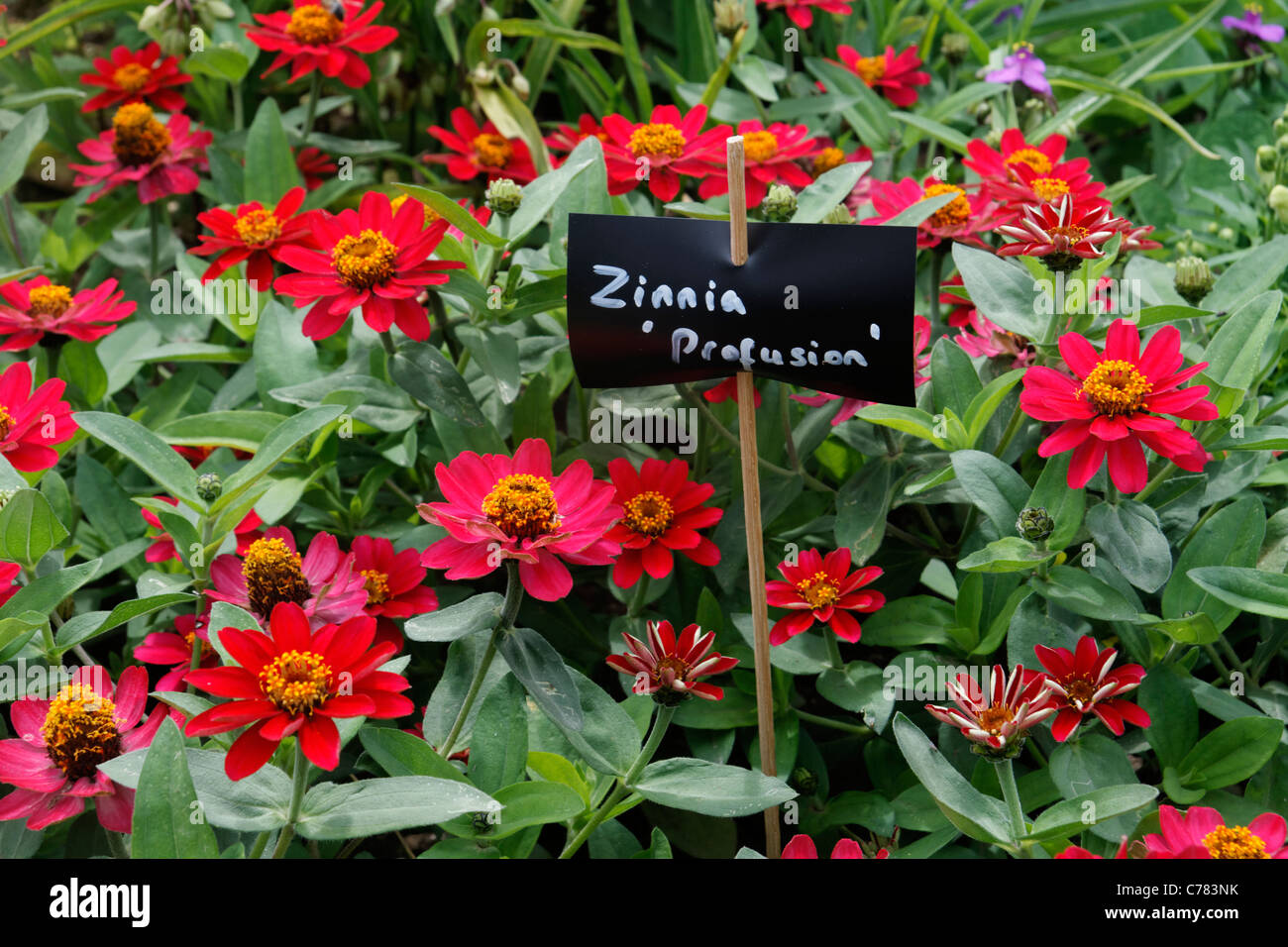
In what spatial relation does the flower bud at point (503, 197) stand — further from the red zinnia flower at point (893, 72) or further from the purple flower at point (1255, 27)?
the purple flower at point (1255, 27)

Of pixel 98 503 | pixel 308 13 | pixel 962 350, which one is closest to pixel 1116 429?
pixel 962 350

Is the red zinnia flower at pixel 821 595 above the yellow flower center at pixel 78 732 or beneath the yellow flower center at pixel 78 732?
above

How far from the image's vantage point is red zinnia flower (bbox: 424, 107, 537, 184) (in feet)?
4.77

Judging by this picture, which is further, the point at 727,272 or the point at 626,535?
the point at 626,535

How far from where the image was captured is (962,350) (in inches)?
41.9

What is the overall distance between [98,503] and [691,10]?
1194mm

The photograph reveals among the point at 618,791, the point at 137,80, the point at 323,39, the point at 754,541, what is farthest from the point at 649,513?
the point at 137,80

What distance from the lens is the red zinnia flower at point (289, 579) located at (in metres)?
0.93

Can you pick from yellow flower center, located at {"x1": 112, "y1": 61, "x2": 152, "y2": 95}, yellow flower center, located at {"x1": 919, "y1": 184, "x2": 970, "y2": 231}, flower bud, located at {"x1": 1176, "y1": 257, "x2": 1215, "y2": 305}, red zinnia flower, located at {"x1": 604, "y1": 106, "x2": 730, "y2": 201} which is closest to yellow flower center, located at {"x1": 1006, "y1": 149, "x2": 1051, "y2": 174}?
yellow flower center, located at {"x1": 919, "y1": 184, "x2": 970, "y2": 231}

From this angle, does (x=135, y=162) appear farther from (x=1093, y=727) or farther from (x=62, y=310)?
(x=1093, y=727)

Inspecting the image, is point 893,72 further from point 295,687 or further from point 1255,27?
point 295,687

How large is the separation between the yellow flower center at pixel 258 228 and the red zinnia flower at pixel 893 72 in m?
0.85

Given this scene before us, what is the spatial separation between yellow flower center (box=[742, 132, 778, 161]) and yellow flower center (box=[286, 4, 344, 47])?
0.56 meters

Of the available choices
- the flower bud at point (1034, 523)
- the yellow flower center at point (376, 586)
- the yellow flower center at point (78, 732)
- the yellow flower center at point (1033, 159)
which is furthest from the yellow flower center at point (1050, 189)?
the yellow flower center at point (78, 732)
